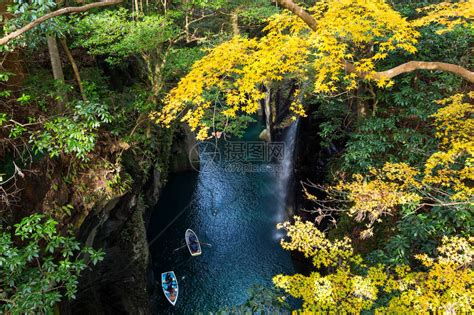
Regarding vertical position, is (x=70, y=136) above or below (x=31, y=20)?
below

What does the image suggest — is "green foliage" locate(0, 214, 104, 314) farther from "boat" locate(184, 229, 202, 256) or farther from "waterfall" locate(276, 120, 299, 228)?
"waterfall" locate(276, 120, 299, 228)

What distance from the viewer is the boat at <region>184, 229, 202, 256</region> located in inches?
558

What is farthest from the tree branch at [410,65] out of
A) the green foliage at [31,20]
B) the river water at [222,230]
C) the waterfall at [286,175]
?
the waterfall at [286,175]

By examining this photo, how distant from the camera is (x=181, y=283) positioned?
42.1 feet

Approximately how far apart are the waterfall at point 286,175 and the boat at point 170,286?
6623mm

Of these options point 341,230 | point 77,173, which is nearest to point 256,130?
point 341,230

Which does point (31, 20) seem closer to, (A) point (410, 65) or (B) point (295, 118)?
(B) point (295, 118)

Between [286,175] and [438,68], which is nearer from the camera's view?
[438,68]

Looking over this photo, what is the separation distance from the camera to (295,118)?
317 inches

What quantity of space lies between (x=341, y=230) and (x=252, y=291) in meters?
4.58

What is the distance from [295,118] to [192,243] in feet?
30.4

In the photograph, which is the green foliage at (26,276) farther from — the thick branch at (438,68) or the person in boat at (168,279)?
the person in boat at (168,279)

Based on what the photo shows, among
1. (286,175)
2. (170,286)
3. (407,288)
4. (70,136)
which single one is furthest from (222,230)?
(70,136)

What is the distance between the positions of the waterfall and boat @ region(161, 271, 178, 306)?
662cm
